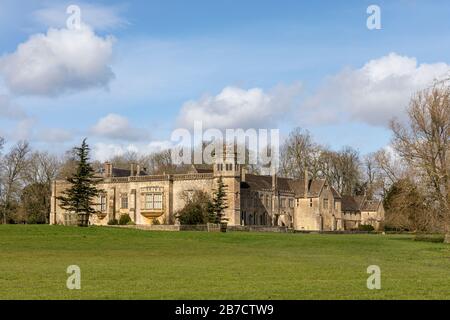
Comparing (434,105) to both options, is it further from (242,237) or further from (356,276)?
(356,276)

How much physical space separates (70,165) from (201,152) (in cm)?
1976

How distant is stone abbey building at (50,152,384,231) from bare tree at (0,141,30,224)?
17.0ft

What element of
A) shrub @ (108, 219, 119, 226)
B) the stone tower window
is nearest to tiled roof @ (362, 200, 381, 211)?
the stone tower window

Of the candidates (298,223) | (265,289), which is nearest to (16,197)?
(298,223)

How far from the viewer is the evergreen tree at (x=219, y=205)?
71688mm

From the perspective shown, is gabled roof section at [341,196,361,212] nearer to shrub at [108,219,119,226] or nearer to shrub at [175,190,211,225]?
shrub at [175,190,211,225]

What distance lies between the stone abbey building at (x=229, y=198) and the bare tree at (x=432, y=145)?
30.9 m

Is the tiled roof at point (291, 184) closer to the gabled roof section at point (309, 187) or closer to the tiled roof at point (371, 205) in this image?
the gabled roof section at point (309, 187)

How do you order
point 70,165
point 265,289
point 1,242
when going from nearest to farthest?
1. point 265,289
2. point 1,242
3. point 70,165

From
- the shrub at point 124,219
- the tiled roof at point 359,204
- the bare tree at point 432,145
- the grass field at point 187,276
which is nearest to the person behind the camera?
the grass field at point 187,276

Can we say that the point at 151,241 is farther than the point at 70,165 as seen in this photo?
No

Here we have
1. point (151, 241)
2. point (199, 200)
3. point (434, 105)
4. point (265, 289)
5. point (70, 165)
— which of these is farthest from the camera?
point (70, 165)

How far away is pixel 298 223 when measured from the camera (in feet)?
306

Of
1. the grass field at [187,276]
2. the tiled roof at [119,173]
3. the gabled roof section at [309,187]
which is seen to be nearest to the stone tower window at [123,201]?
the tiled roof at [119,173]
